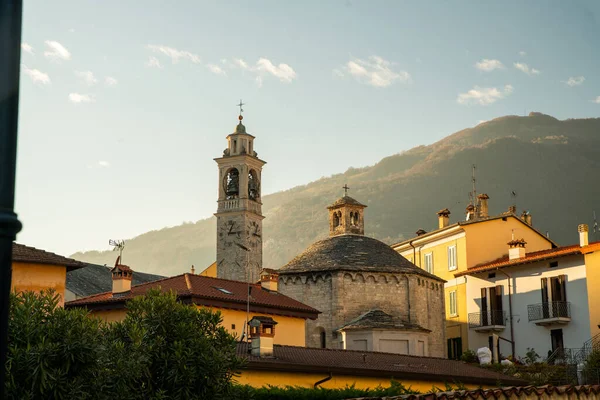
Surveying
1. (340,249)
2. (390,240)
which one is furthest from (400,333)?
(390,240)

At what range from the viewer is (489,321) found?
174ft

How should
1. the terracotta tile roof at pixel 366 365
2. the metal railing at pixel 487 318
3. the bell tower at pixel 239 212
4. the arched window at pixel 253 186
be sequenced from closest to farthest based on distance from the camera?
1. the terracotta tile roof at pixel 366 365
2. the metal railing at pixel 487 318
3. the bell tower at pixel 239 212
4. the arched window at pixel 253 186

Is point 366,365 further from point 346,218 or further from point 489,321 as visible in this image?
point 346,218

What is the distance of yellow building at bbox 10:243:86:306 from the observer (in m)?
31.5

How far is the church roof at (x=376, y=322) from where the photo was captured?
46.3m

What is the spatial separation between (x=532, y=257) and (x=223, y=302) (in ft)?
71.8

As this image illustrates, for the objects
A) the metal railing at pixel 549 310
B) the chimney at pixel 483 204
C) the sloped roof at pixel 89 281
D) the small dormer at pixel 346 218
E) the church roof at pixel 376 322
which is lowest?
the church roof at pixel 376 322

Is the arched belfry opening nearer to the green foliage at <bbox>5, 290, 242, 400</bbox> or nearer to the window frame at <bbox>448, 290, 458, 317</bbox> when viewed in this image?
the window frame at <bbox>448, 290, 458, 317</bbox>

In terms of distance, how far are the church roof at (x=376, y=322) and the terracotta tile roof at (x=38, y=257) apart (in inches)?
733

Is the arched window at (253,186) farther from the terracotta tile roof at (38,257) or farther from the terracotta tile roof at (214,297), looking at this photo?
the terracotta tile roof at (38,257)

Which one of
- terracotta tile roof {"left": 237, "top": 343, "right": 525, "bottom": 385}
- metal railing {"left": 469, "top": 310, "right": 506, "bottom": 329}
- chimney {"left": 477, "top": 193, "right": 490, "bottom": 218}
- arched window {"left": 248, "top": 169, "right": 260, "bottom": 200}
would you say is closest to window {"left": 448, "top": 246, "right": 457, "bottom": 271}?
metal railing {"left": 469, "top": 310, "right": 506, "bottom": 329}

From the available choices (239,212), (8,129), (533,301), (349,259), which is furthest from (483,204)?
(8,129)

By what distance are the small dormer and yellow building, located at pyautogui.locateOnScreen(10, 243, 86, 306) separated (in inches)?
999

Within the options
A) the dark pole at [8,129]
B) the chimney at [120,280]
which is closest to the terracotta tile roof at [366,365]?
the chimney at [120,280]
